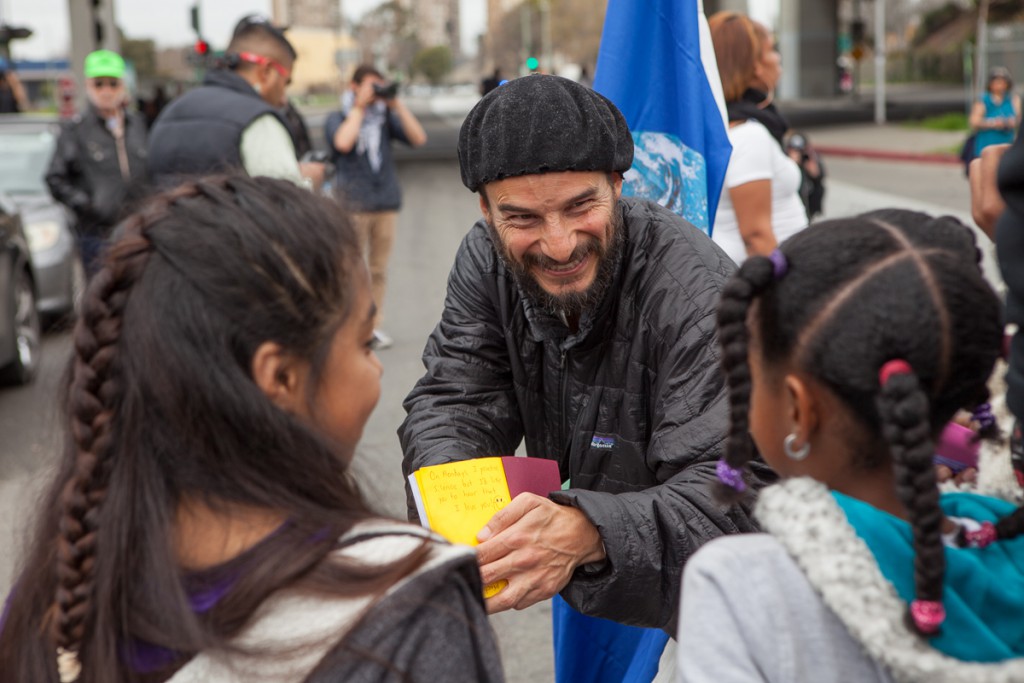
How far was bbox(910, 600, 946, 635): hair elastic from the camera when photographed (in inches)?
55.7

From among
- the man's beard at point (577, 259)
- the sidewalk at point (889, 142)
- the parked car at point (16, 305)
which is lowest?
→ the sidewalk at point (889, 142)

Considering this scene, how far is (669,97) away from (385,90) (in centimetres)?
547

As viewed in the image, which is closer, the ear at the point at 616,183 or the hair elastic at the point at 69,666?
the hair elastic at the point at 69,666

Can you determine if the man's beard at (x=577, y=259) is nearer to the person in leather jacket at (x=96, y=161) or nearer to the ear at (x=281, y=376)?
the ear at (x=281, y=376)

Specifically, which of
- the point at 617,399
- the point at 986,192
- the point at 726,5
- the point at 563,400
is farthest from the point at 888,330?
the point at 726,5

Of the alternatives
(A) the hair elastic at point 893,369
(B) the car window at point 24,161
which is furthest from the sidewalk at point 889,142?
(A) the hair elastic at point 893,369

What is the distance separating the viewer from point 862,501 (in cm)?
157

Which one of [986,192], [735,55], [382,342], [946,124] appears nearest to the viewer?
[986,192]

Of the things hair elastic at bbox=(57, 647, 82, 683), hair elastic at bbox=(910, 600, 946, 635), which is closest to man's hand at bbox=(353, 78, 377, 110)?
hair elastic at bbox=(57, 647, 82, 683)

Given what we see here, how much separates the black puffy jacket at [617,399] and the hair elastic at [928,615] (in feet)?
2.34

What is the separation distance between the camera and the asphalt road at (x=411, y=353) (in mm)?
2741

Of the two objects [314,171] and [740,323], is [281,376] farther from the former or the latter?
[314,171]

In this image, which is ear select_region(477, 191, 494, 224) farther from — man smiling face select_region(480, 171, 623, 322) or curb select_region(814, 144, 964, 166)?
curb select_region(814, 144, 964, 166)

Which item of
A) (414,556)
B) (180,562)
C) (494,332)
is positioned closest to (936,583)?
(414,556)
